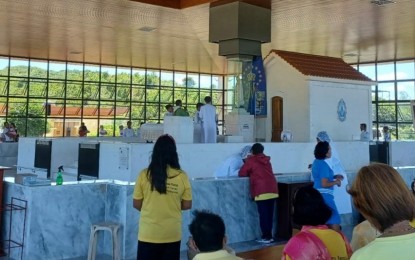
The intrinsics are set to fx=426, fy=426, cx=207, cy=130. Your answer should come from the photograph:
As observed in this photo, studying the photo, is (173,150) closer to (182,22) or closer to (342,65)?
(182,22)

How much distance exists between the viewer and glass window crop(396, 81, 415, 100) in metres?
18.6

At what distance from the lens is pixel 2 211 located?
539 cm

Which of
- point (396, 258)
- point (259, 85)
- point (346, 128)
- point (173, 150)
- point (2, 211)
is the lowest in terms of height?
point (2, 211)

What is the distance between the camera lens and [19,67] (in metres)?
18.4

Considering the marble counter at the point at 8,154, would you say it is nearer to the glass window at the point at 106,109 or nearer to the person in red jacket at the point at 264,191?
the glass window at the point at 106,109

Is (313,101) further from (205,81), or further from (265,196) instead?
(205,81)

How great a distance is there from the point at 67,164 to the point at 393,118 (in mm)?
14971

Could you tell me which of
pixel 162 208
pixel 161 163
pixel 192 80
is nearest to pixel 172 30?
pixel 192 80

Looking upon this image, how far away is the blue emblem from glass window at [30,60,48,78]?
1303 cm

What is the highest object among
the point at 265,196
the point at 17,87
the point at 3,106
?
the point at 17,87

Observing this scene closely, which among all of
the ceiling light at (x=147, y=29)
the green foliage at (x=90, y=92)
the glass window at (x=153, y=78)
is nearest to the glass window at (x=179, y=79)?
the green foliage at (x=90, y=92)

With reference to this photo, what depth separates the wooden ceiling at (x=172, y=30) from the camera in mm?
10602

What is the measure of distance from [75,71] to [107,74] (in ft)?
4.96

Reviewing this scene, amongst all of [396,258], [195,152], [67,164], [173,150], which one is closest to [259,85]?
[195,152]
